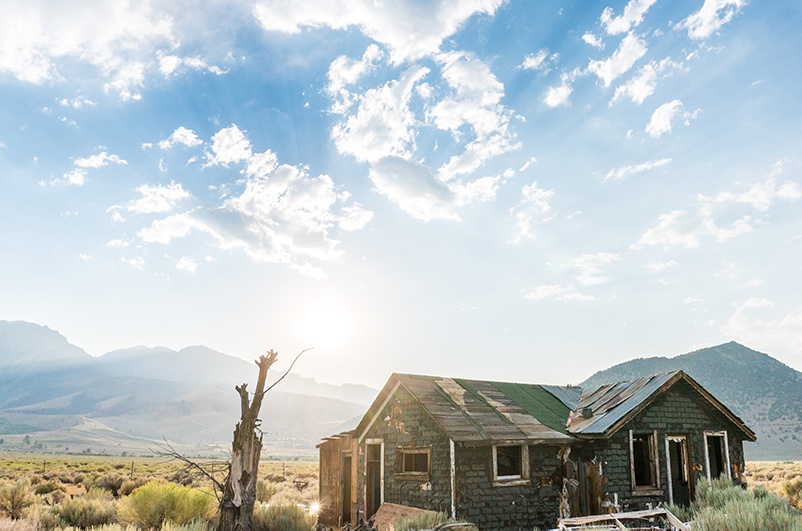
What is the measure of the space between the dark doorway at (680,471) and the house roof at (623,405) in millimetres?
1534

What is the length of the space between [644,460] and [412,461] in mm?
7188

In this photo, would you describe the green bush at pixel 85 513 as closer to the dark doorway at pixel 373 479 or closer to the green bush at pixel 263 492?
the dark doorway at pixel 373 479

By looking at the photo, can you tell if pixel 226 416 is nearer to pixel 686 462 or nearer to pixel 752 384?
pixel 752 384

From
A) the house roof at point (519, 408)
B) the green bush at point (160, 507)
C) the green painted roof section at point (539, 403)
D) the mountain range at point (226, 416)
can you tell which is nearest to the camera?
the green bush at point (160, 507)

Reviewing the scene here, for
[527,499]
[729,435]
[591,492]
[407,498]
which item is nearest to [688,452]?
[729,435]

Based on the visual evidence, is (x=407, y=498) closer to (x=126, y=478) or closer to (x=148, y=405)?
(x=126, y=478)

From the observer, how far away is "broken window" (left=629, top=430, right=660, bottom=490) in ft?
51.7

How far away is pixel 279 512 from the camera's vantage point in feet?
50.4

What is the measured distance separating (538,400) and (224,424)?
6704 inches

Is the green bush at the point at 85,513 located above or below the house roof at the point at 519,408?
below

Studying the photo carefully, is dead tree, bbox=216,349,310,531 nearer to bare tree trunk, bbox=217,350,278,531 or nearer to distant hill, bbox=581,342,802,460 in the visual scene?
bare tree trunk, bbox=217,350,278,531

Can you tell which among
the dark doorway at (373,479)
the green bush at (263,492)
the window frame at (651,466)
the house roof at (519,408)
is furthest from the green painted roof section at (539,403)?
Answer: the green bush at (263,492)

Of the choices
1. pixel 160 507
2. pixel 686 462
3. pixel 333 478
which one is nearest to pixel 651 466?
pixel 686 462

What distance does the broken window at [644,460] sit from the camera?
15.8 metres
